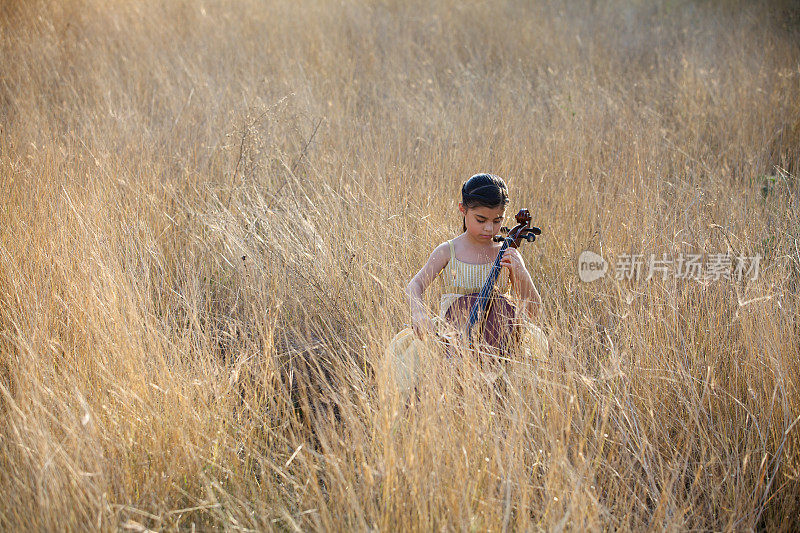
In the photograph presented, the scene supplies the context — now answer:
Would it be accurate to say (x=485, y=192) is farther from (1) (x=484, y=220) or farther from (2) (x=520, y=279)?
(2) (x=520, y=279)

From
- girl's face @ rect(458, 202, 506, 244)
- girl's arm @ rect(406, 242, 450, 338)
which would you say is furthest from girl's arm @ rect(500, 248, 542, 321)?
girl's arm @ rect(406, 242, 450, 338)

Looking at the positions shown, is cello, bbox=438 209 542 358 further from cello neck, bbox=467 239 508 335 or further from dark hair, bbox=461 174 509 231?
dark hair, bbox=461 174 509 231

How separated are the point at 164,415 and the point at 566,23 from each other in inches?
255

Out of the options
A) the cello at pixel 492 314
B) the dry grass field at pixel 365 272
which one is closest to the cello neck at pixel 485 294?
the cello at pixel 492 314

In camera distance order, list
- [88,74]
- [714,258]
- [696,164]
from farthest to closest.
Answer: [88,74] < [696,164] < [714,258]

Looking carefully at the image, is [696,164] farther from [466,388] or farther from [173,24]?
[173,24]

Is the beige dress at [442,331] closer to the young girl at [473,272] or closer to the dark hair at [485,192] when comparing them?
the young girl at [473,272]

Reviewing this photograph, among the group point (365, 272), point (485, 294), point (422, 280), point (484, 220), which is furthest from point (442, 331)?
point (365, 272)

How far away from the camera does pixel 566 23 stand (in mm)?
6926

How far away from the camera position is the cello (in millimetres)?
2125

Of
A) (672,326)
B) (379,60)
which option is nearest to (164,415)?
(672,326)

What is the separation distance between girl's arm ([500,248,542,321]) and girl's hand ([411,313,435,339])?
13.1 inches

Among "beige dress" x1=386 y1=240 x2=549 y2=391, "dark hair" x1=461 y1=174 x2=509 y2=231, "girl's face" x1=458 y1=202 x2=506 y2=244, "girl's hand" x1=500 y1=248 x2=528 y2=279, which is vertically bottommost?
"beige dress" x1=386 y1=240 x2=549 y2=391

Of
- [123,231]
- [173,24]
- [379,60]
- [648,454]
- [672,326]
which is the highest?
[173,24]
